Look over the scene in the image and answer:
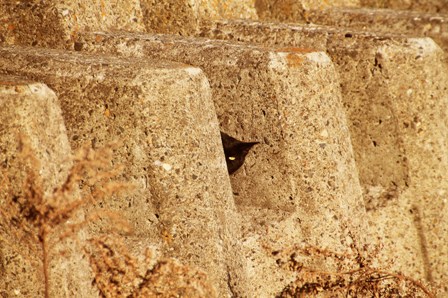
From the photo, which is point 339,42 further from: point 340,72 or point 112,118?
point 112,118

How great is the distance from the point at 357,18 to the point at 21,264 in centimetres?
284

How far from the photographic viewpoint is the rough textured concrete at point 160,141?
3420 mm

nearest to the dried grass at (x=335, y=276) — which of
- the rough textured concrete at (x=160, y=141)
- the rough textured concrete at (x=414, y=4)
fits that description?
the rough textured concrete at (x=160, y=141)

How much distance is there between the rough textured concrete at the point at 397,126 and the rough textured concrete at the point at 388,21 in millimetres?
493

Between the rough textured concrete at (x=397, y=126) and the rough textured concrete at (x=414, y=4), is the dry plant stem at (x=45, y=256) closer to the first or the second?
the rough textured concrete at (x=397, y=126)

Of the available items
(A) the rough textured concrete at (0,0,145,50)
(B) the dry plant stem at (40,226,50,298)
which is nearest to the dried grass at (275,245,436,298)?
(B) the dry plant stem at (40,226,50,298)

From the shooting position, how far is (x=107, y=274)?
3453 millimetres

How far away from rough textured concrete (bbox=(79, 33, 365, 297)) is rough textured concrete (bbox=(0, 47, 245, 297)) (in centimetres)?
30

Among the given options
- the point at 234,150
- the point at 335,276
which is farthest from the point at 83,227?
the point at 335,276

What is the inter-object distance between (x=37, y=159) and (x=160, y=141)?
536 mm

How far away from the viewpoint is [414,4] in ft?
19.2

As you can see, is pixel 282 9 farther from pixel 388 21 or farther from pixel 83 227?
pixel 83 227

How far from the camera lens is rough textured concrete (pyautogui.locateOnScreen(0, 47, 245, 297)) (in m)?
3.42

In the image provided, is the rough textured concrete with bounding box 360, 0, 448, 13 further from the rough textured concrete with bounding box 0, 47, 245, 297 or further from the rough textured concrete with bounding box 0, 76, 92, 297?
the rough textured concrete with bounding box 0, 76, 92, 297
